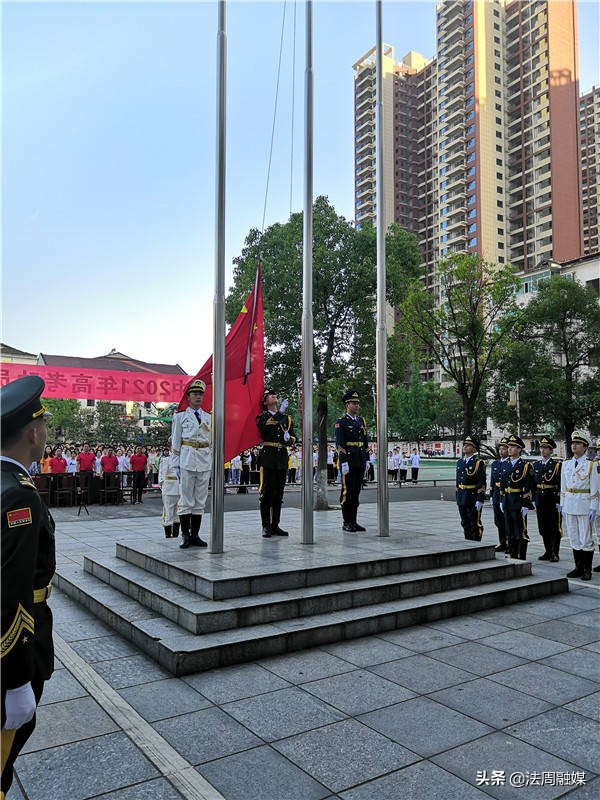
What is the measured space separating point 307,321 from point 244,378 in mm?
1210

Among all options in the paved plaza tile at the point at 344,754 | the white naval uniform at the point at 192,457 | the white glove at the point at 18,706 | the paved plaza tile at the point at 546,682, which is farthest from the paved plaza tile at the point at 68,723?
the white naval uniform at the point at 192,457

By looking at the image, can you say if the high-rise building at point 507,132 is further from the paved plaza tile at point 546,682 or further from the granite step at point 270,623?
the paved plaza tile at point 546,682

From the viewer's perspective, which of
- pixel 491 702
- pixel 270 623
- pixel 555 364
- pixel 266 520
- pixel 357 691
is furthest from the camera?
pixel 555 364

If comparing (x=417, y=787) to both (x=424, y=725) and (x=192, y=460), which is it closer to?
(x=424, y=725)

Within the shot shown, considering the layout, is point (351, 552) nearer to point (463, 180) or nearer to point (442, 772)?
point (442, 772)

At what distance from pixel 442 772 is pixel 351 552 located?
3.92m

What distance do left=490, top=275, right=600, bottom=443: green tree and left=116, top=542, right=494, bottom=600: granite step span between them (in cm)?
2011

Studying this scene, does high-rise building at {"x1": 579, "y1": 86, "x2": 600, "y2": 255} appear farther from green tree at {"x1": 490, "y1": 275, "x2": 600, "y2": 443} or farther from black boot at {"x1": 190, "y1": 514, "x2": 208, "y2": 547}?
black boot at {"x1": 190, "y1": 514, "x2": 208, "y2": 547}

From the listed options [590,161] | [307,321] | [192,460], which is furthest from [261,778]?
[590,161]

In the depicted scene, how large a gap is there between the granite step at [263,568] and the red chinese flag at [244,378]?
1.71m

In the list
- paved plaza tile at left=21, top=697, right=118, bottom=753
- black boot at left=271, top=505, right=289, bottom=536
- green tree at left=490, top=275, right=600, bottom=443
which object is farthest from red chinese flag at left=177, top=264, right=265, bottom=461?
green tree at left=490, top=275, right=600, bottom=443

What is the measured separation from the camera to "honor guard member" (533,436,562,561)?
9609 mm

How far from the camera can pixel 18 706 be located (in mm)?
2223

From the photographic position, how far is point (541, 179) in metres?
79.4
